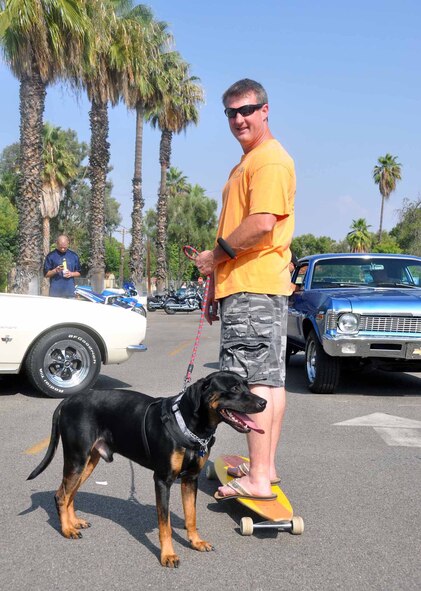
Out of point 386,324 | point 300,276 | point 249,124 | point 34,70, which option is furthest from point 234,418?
point 34,70

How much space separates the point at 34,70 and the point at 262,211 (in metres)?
16.1

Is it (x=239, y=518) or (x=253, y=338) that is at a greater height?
(x=253, y=338)

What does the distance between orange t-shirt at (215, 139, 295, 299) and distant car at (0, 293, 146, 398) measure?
390cm

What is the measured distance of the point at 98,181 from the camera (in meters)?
26.4

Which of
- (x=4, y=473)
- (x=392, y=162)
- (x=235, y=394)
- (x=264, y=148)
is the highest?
(x=392, y=162)

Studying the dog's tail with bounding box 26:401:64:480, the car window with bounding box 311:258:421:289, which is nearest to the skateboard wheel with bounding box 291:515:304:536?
the dog's tail with bounding box 26:401:64:480

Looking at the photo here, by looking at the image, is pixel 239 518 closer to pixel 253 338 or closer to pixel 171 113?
pixel 253 338

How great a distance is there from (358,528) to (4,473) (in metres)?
2.41

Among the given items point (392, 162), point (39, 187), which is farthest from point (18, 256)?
point (392, 162)

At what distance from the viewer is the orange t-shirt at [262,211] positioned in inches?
148

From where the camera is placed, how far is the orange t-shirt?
12.3 ft

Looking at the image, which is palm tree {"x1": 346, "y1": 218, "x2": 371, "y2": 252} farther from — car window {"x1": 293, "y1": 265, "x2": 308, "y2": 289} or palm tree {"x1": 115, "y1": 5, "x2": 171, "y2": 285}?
car window {"x1": 293, "y1": 265, "x2": 308, "y2": 289}

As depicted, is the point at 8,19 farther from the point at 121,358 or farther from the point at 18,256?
the point at 121,358

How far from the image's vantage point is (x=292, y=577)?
3.22 meters
